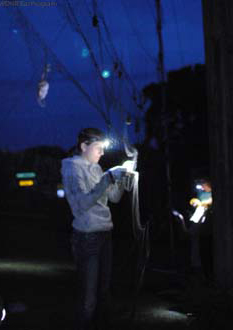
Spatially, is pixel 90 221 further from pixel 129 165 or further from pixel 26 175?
pixel 26 175

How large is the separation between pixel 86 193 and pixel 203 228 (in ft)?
13.5

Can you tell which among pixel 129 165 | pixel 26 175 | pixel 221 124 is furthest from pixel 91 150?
pixel 26 175

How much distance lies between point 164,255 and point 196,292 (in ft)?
29.1

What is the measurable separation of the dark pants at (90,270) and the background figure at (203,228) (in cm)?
347

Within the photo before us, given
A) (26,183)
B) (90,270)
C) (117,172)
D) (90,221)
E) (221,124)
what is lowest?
(26,183)

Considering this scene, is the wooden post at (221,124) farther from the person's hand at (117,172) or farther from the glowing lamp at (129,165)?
the person's hand at (117,172)

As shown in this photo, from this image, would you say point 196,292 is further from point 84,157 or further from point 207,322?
point 84,157

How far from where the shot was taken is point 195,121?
1438 inches

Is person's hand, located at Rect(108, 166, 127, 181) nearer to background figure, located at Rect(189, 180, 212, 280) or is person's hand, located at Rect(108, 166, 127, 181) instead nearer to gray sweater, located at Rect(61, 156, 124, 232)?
gray sweater, located at Rect(61, 156, 124, 232)

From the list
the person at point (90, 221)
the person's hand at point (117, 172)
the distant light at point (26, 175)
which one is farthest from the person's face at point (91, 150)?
the distant light at point (26, 175)

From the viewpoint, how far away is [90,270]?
16.5 feet

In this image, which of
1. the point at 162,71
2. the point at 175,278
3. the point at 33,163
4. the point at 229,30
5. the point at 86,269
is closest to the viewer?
the point at 86,269

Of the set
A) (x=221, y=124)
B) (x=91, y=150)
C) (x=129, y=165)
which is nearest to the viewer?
(x=129, y=165)

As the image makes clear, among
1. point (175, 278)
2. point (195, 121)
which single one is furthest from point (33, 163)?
point (175, 278)
